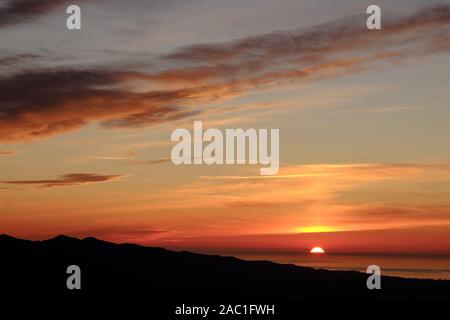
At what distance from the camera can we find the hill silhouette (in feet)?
166

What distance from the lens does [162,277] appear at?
191ft

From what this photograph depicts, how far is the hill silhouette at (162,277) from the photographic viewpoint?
1997 inches
